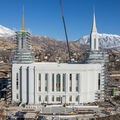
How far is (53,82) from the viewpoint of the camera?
44.0 metres

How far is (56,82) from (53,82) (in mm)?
618

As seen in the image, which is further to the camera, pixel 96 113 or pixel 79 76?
pixel 79 76

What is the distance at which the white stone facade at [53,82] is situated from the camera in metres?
43.8

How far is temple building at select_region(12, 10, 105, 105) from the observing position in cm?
4384

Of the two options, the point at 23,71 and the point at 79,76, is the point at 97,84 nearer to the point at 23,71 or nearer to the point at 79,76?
the point at 79,76

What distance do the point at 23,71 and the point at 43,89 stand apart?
5.59 metres

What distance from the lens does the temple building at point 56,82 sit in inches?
1726

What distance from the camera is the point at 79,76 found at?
44188 mm

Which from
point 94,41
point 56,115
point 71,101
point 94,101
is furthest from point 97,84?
point 56,115

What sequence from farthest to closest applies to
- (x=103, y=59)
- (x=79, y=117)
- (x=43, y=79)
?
(x=103, y=59)
(x=43, y=79)
(x=79, y=117)

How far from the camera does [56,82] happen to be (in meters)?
43.9

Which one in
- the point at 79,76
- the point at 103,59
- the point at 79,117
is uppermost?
the point at 103,59

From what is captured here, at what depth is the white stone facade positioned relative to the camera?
43.8 metres

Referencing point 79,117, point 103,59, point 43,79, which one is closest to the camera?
point 79,117
